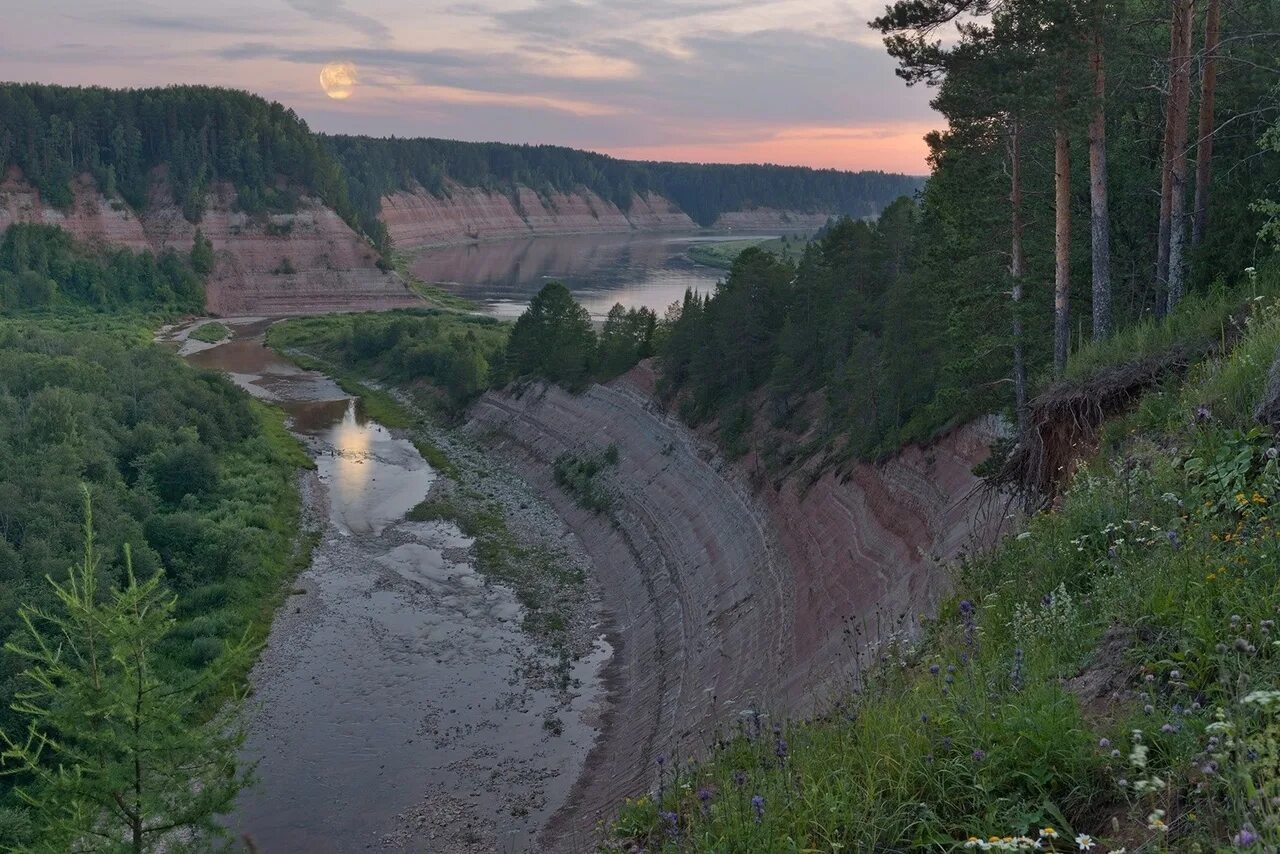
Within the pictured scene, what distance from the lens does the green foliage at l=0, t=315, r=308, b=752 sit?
108 feet

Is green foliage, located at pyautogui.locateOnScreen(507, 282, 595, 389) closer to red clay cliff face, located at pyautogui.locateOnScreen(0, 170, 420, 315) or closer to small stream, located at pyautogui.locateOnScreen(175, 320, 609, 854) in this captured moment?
small stream, located at pyautogui.locateOnScreen(175, 320, 609, 854)

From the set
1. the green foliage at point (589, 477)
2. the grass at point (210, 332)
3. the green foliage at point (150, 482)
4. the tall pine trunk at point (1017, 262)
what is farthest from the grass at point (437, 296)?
the tall pine trunk at point (1017, 262)

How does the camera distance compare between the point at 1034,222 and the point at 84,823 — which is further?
the point at 1034,222

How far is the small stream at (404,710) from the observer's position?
24078mm

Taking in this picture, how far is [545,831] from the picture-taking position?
23.4 meters

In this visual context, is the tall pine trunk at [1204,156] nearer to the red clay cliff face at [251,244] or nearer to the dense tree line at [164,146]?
the red clay cliff face at [251,244]

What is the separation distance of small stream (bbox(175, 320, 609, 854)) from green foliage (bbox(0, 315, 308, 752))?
2169 mm

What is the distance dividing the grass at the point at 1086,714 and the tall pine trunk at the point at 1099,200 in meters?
10.1

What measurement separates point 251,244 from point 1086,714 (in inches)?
5279

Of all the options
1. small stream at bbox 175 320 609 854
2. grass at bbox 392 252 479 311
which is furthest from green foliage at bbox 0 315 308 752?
grass at bbox 392 252 479 311

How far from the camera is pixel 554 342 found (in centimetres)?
6200

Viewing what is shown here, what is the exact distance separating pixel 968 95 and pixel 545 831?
57.9 ft

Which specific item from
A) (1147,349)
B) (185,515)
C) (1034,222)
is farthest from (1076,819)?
(185,515)

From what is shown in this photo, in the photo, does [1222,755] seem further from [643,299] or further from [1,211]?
[1,211]
